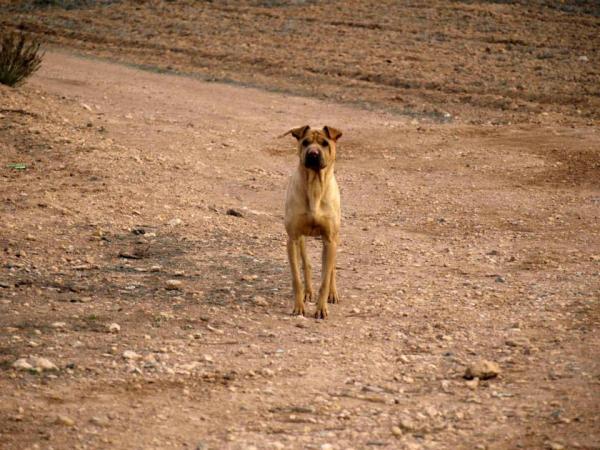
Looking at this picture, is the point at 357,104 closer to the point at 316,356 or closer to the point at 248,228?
the point at 248,228

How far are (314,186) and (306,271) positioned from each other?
711mm

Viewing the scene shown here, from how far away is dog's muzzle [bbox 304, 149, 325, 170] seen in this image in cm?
759

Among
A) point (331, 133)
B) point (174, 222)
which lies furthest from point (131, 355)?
point (174, 222)

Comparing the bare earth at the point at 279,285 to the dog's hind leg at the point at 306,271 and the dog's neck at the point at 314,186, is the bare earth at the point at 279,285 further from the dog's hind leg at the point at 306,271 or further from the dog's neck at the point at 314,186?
the dog's neck at the point at 314,186

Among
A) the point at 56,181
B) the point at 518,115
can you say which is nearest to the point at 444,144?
the point at 518,115

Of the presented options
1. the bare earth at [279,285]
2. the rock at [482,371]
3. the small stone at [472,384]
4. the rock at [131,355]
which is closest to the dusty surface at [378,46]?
the bare earth at [279,285]

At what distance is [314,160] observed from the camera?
7.60 m

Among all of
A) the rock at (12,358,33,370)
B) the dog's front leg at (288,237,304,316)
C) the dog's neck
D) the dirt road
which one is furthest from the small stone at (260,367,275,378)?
the dog's neck

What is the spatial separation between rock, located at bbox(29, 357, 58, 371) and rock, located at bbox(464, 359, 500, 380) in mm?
2524

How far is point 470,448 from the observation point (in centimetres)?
540

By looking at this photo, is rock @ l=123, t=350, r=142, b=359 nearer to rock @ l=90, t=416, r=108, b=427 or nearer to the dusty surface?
rock @ l=90, t=416, r=108, b=427

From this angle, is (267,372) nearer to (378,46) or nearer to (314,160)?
(314,160)

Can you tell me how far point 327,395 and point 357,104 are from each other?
1110cm

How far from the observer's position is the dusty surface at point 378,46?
55.8ft
